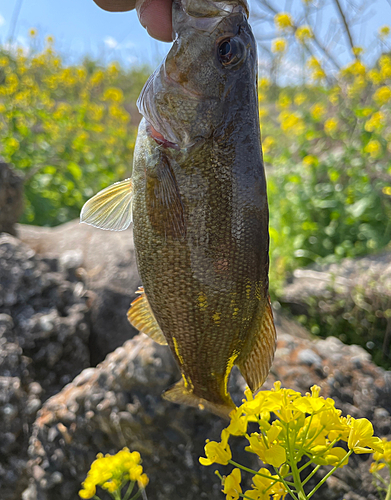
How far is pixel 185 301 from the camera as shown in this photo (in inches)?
47.6

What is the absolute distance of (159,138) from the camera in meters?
1.19

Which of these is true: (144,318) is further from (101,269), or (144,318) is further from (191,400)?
(101,269)

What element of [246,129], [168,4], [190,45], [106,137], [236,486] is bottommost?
[236,486]

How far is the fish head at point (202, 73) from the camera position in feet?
3.77

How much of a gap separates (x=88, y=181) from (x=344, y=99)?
412 cm

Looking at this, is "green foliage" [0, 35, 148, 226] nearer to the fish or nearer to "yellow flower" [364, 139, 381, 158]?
"yellow flower" [364, 139, 381, 158]

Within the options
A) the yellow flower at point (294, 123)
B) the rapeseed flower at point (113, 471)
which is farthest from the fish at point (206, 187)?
the yellow flower at point (294, 123)

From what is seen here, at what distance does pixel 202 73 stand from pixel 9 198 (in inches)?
136

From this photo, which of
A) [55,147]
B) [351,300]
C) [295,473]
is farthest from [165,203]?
[55,147]

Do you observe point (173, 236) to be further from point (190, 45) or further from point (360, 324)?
point (360, 324)

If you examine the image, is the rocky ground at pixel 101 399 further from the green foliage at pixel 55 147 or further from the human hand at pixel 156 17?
the green foliage at pixel 55 147

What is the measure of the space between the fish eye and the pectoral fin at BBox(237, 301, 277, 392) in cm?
73

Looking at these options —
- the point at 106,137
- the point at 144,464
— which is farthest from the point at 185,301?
the point at 106,137

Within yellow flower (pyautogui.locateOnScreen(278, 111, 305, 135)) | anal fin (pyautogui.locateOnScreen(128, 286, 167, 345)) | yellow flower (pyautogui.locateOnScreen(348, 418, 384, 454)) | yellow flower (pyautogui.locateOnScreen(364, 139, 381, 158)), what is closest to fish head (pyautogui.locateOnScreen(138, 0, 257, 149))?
anal fin (pyautogui.locateOnScreen(128, 286, 167, 345))
